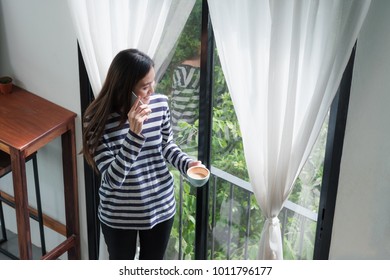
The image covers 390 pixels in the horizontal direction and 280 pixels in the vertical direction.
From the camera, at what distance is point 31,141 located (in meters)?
2.69

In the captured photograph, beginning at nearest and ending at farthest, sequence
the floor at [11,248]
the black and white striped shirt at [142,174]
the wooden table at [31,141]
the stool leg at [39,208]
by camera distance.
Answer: the black and white striped shirt at [142,174] → the wooden table at [31,141] → the stool leg at [39,208] → the floor at [11,248]

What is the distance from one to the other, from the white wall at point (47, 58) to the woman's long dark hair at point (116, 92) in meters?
0.56

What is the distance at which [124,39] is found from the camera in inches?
99.2

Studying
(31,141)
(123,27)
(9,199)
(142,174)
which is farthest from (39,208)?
(123,27)

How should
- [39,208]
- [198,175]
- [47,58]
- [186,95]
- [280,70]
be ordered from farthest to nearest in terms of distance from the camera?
[39,208] → [47,58] → [186,95] → [198,175] → [280,70]

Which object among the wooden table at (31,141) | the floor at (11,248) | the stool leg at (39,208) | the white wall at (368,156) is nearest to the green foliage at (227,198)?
the white wall at (368,156)

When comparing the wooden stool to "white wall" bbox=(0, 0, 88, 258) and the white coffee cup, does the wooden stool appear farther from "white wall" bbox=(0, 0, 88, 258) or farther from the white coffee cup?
the white coffee cup

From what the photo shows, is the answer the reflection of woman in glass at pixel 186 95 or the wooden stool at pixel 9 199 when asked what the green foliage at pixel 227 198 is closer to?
the reflection of woman in glass at pixel 186 95

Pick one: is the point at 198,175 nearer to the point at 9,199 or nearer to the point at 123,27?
the point at 123,27

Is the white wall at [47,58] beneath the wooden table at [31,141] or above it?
above

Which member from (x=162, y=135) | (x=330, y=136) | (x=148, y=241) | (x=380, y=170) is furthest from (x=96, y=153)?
(x=380, y=170)

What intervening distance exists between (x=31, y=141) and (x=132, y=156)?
2.09 ft

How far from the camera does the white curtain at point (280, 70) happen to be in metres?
2.05

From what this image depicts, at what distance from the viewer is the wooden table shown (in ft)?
8.86
